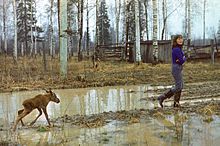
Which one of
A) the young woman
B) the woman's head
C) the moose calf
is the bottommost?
the moose calf

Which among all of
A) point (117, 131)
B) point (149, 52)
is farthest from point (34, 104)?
point (149, 52)

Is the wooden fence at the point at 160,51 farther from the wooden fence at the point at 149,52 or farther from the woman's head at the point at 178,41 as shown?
the woman's head at the point at 178,41

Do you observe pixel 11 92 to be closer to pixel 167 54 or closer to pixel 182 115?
pixel 182 115

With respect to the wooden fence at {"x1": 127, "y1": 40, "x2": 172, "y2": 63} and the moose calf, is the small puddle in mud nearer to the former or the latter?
the moose calf

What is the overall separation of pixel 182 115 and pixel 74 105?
344 cm

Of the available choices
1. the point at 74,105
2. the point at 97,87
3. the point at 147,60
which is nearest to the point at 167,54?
the point at 147,60

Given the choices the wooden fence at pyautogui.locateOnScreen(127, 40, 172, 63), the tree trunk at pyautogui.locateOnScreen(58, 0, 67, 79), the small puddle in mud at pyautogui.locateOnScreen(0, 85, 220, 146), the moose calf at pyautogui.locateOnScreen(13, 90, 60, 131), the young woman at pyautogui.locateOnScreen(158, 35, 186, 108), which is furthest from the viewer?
the wooden fence at pyautogui.locateOnScreen(127, 40, 172, 63)

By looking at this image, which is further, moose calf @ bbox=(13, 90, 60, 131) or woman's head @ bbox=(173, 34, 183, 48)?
woman's head @ bbox=(173, 34, 183, 48)

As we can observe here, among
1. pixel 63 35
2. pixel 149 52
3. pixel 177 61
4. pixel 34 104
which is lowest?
pixel 34 104

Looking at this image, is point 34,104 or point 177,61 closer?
point 34,104

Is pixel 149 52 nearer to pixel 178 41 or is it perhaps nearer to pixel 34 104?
pixel 178 41

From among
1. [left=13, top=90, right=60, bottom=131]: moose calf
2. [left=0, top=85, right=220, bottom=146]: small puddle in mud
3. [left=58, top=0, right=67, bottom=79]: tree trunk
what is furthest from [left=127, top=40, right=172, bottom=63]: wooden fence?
[left=13, top=90, right=60, bottom=131]: moose calf

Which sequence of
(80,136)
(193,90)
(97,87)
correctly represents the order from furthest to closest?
1. (97,87)
2. (193,90)
3. (80,136)

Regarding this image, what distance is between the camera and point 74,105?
10641 millimetres
